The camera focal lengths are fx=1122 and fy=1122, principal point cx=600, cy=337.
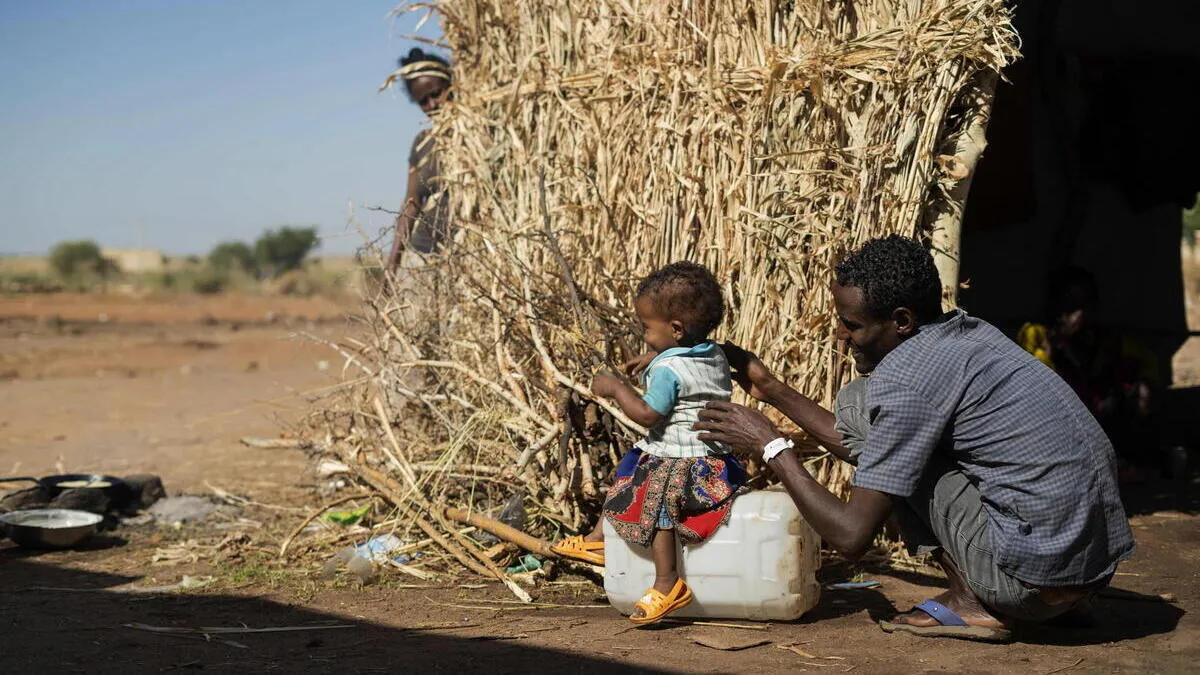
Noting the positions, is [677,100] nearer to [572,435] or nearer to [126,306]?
[572,435]

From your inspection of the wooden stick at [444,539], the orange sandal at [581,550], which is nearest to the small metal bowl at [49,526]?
the wooden stick at [444,539]

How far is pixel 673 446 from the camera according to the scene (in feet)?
12.5

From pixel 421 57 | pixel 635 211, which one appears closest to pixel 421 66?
pixel 421 57

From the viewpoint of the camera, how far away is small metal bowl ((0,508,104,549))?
5168 millimetres

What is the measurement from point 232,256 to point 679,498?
4835 centimetres

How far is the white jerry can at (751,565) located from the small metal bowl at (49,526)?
9.56ft

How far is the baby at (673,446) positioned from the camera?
367 cm

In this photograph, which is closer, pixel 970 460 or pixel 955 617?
pixel 970 460

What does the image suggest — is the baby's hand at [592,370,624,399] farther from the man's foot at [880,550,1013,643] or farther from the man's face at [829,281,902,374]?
the man's foot at [880,550,1013,643]

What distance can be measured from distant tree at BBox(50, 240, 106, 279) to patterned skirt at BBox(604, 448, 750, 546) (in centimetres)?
3645

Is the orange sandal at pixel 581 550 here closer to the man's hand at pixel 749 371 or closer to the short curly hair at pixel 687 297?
the man's hand at pixel 749 371

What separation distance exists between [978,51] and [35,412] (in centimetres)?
876

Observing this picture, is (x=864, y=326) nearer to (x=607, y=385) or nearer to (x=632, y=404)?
(x=632, y=404)

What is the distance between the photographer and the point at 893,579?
14.3ft
